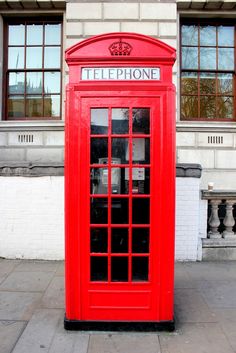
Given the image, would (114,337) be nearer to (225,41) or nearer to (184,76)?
(184,76)

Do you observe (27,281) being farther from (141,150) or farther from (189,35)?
(189,35)

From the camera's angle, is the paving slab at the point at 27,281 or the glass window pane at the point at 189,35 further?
the glass window pane at the point at 189,35

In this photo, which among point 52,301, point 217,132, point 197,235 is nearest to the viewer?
point 52,301

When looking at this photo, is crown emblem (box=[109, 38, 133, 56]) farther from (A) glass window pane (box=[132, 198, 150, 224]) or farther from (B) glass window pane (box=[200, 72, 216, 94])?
(B) glass window pane (box=[200, 72, 216, 94])

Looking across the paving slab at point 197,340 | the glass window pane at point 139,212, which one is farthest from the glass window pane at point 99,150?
the paving slab at point 197,340

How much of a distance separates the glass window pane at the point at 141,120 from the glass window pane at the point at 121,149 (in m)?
0.15

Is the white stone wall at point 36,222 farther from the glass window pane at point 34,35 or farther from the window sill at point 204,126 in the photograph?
the glass window pane at point 34,35

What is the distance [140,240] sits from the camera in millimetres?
3637

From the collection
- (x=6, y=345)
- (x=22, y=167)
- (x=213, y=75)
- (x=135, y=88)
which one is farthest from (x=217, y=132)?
(x=6, y=345)

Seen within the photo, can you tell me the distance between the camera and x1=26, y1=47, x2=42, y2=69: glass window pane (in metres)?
8.18

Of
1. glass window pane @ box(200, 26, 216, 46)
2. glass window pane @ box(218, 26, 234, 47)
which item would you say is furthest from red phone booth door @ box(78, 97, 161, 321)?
glass window pane @ box(218, 26, 234, 47)

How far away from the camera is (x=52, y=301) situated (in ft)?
14.5

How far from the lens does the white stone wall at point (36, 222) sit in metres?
6.26

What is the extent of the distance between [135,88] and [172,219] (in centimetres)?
137
